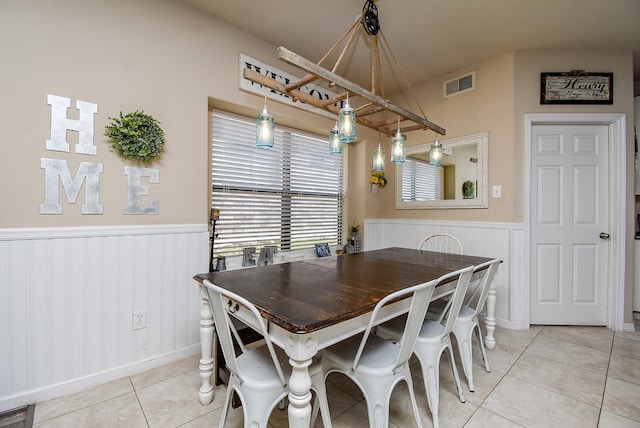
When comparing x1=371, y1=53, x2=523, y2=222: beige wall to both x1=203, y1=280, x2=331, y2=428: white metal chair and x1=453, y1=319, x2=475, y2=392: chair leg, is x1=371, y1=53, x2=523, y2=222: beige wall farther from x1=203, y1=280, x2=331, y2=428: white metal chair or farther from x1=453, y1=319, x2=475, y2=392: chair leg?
x1=203, y1=280, x2=331, y2=428: white metal chair

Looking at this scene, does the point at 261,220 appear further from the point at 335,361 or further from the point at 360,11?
the point at 360,11

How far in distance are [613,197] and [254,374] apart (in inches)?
139

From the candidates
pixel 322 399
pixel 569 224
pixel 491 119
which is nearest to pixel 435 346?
pixel 322 399

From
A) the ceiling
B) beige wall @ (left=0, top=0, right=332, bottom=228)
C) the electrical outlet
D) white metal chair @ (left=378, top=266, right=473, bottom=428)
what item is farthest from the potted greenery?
the electrical outlet

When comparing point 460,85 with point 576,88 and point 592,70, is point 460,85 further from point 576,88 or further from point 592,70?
point 592,70

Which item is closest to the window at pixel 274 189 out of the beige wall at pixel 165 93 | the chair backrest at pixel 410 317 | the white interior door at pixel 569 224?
the beige wall at pixel 165 93

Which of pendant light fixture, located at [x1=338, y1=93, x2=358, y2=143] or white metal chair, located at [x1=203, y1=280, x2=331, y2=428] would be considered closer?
white metal chair, located at [x1=203, y1=280, x2=331, y2=428]

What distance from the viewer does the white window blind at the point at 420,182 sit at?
337 cm

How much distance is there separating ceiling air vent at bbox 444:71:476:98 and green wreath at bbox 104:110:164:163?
9.87ft

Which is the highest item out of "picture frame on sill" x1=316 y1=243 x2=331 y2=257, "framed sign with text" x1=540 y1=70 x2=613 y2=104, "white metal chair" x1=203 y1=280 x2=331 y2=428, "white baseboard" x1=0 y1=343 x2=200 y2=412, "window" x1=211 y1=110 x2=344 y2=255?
"framed sign with text" x1=540 y1=70 x2=613 y2=104

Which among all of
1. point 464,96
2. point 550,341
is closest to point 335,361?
point 550,341

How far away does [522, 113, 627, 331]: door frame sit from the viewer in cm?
266

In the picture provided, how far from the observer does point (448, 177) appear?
3.25 m

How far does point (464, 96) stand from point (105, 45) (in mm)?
3273
